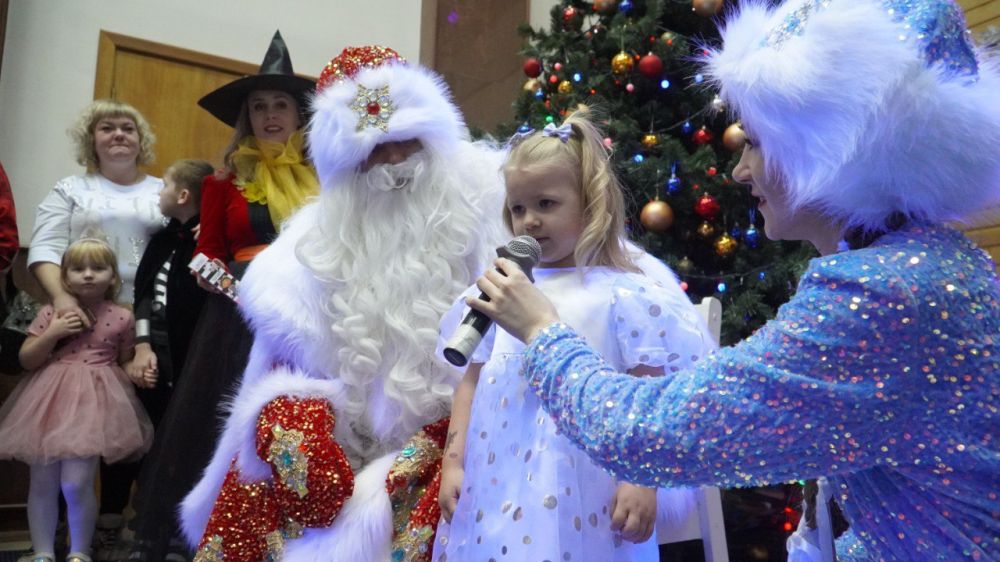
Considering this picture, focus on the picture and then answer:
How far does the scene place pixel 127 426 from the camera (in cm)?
364

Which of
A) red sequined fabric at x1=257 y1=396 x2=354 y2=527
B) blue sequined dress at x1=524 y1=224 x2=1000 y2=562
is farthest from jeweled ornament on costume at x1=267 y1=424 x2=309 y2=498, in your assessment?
blue sequined dress at x1=524 y1=224 x2=1000 y2=562

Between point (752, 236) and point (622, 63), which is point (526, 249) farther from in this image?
point (622, 63)

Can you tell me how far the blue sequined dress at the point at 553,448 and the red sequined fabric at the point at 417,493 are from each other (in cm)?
17

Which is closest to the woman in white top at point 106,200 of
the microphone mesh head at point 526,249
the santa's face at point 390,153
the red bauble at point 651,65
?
the santa's face at point 390,153

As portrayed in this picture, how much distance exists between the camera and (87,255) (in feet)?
12.6

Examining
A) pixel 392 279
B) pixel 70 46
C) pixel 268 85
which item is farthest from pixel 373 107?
pixel 70 46

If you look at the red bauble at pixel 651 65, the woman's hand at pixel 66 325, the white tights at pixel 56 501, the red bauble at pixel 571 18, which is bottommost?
the white tights at pixel 56 501

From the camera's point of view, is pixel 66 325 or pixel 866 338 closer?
pixel 866 338

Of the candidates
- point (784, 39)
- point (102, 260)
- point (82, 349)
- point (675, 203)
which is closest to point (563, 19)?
point (675, 203)

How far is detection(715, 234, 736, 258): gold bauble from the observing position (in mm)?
3510

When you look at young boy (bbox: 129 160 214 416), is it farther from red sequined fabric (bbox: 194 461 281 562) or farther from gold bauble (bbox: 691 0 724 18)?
gold bauble (bbox: 691 0 724 18)

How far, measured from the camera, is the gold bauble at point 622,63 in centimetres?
371

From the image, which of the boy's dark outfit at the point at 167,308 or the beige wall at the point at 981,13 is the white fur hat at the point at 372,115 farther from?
the beige wall at the point at 981,13

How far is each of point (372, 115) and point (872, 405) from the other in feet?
5.91
